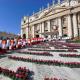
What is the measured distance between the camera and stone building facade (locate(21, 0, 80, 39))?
5038 centimetres

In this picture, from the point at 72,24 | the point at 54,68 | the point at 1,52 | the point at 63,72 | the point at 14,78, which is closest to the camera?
the point at 14,78

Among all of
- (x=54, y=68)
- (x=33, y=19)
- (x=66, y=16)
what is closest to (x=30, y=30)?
(x=33, y=19)

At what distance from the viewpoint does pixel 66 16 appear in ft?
176

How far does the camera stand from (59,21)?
5591 cm

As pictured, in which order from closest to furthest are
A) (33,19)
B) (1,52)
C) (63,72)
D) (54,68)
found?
(63,72) < (54,68) < (1,52) < (33,19)

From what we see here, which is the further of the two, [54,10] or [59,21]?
[54,10]

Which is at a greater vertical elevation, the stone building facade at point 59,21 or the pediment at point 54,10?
the pediment at point 54,10

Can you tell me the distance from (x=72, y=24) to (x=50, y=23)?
Result: 11.1 meters

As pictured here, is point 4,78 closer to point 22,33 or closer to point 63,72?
point 63,72

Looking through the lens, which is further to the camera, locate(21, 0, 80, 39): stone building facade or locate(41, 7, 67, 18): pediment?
locate(41, 7, 67, 18): pediment

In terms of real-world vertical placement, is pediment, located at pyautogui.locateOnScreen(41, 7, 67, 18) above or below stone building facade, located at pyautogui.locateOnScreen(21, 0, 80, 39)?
above

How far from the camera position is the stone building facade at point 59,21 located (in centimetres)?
5038

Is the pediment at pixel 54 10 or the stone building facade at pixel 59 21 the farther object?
A: the pediment at pixel 54 10

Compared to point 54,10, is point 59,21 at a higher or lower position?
lower
